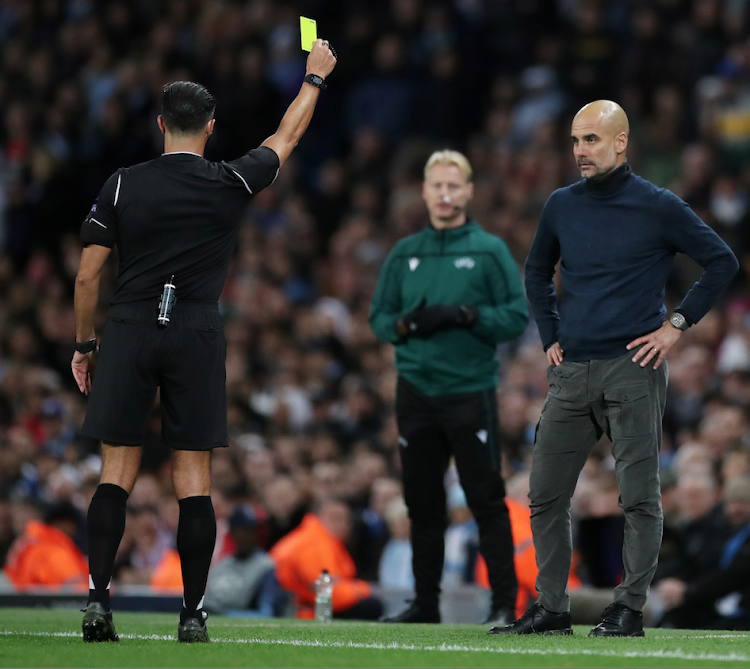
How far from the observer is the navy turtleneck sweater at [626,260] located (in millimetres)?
5445

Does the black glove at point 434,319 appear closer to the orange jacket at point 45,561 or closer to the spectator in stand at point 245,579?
the spectator in stand at point 245,579

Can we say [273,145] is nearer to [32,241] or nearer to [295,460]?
[295,460]

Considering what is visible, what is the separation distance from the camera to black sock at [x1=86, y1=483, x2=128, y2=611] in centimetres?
495

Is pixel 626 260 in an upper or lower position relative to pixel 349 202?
lower

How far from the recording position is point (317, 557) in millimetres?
10047

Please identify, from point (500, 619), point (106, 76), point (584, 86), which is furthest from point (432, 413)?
point (106, 76)

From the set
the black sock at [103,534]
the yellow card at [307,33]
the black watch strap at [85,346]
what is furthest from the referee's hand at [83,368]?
the yellow card at [307,33]

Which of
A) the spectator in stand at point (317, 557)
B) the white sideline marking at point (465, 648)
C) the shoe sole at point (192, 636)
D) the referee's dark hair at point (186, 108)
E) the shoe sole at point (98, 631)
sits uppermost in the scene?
the referee's dark hair at point (186, 108)

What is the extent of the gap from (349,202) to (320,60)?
1068 cm

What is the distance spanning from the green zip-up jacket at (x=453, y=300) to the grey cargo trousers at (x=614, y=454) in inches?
52.5

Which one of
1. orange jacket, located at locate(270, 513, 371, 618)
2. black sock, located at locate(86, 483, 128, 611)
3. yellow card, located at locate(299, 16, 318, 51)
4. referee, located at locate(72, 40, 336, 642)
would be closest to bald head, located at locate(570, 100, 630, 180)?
yellow card, located at locate(299, 16, 318, 51)

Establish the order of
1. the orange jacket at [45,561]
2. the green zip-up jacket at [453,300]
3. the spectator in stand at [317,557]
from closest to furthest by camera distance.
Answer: the green zip-up jacket at [453,300] → the spectator in stand at [317,557] → the orange jacket at [45,561]

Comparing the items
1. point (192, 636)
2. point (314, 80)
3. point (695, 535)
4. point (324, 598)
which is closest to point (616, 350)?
point (314, 80)

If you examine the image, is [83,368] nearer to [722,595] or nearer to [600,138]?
[600,138]
